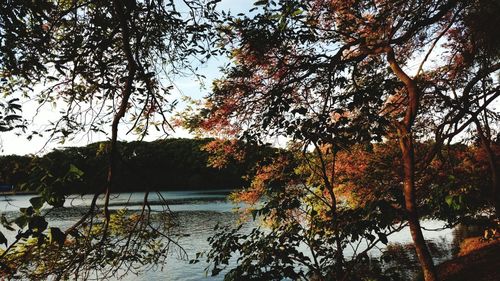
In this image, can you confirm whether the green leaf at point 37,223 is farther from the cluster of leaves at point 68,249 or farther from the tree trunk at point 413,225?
the tree trunk at point 413,225

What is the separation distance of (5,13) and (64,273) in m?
2.20

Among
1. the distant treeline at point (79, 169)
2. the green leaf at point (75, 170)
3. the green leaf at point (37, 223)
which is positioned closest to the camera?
the green leaf at point (75, 170)

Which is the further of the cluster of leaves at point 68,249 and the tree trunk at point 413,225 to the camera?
the tree trunk at point 413,225

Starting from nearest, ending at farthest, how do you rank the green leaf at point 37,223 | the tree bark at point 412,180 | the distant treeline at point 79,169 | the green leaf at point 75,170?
1. the green leaf at point 75,170
2. the green leaf at point 37,223
3. the distant treeline at point 79,169
4. the tree bark at point 412,180

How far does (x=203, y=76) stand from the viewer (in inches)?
223

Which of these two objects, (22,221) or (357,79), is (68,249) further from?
(357,79)

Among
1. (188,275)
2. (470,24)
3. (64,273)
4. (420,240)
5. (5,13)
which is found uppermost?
(470,24)

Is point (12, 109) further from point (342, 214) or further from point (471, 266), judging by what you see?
point (471, 266)

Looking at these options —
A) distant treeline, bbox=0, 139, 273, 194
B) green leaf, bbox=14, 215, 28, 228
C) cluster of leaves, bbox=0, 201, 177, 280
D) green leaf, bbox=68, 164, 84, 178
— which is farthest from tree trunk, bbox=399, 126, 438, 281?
green leaf, bbox=14, 215, 28, 228

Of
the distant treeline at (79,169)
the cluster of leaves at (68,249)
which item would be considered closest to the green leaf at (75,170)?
the distant treeline at (79,169)

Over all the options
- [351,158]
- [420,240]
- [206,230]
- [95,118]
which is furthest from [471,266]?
[206,230]

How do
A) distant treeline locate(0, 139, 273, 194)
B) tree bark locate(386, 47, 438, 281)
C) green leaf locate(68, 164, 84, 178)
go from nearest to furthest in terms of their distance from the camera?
green leaf locate(68, 164, 84, 178) < distant treeline locate(0, 139, 273, 194) < tree bark locate(386, 47, 438, 281)

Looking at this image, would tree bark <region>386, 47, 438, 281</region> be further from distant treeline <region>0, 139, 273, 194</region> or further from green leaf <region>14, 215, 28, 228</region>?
green leaf <region>14, 215, 28, 228</region>

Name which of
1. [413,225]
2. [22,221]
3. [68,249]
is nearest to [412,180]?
[413,225]
